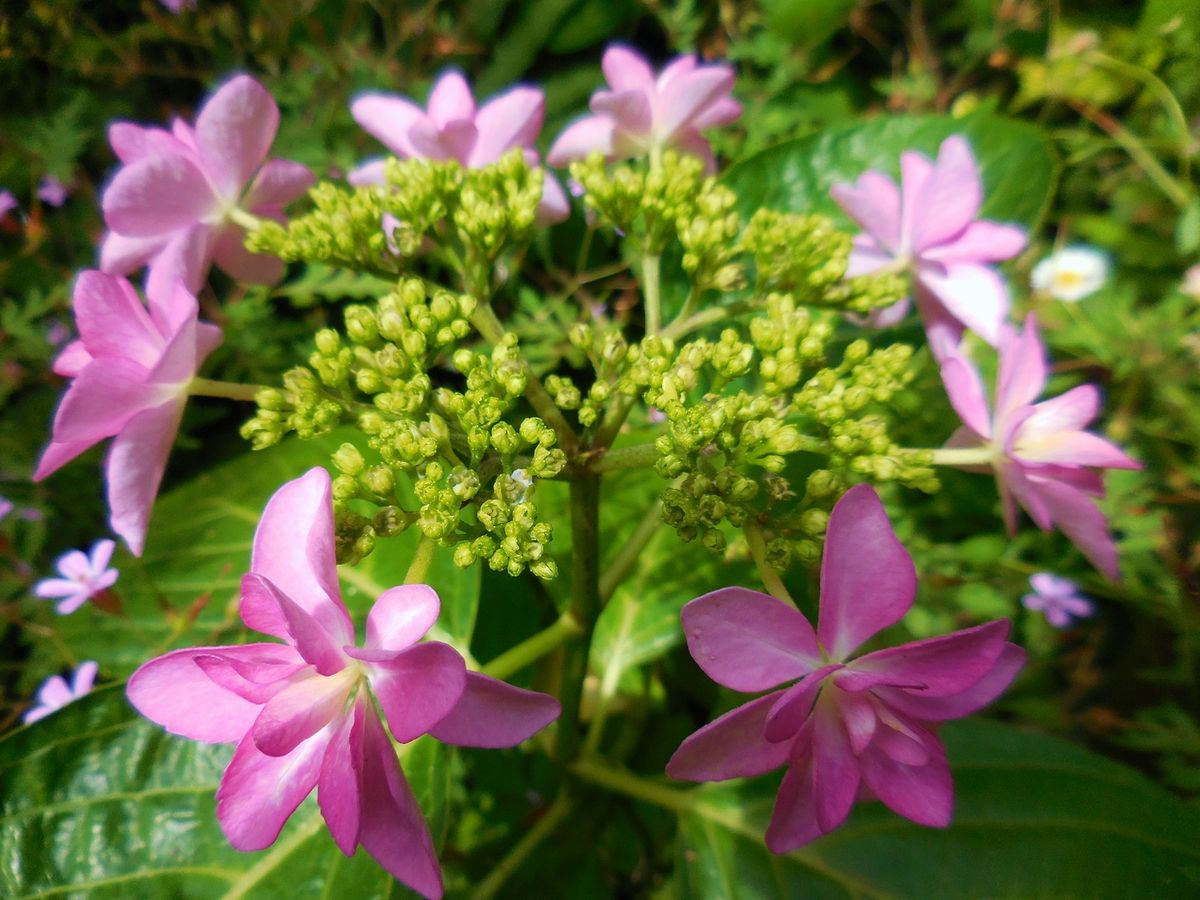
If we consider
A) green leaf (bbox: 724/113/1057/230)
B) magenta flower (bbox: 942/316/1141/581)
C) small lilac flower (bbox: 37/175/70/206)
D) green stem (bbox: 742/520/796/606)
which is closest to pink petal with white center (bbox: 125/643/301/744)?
green stem (bbox: 742/520/796/606)

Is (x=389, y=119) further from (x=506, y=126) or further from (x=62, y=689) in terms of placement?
(x=62, y=689)

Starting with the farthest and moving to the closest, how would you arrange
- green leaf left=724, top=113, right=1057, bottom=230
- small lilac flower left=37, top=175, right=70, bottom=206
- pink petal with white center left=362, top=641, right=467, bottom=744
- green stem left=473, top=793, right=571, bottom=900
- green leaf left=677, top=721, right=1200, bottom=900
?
1. small lilac flower left=37, top=175, right=70, bottom=206
2. green leaf left=724, top=113, right=1057, bottom=230
3. green stem left=473, top=793, right=571, bottom=900
4. green leaf left=677, top=721, right=1200, bottom=900
5. pink petal with white center left=362, top=641, right=467, bottom=744

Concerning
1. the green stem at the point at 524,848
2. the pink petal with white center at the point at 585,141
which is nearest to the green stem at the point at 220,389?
the pink petal with white center at the point at 585,141

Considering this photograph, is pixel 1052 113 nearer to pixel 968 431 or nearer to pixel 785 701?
pixel 968 431

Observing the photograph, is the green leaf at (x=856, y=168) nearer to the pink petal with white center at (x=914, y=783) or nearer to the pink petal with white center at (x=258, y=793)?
the pink petal with white center at (x=914, y=783)

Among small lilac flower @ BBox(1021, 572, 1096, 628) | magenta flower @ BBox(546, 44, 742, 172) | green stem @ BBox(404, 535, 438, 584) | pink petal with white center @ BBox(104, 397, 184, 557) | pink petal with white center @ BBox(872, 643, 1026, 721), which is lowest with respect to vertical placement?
small lilac flower @ BBox(1021, 572, 1096, 628)

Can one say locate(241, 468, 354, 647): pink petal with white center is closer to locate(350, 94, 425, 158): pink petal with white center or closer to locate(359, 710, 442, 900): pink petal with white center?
locate(359, 710, 442, 900): pink petal with white center
